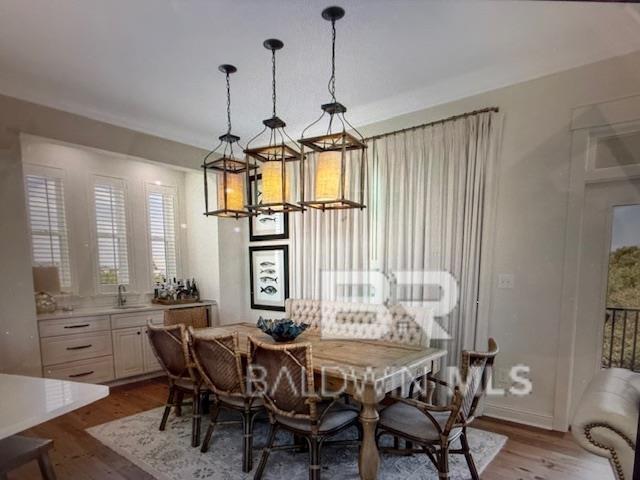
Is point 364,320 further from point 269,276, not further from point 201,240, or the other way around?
point 201,240

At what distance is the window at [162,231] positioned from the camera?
14.9 ft

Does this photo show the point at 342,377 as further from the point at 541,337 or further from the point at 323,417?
the point at 541,337

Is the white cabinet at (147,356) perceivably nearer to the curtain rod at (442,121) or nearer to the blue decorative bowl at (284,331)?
the blue decorative bowl at (284,331)

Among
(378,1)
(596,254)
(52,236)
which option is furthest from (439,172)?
(52,236)

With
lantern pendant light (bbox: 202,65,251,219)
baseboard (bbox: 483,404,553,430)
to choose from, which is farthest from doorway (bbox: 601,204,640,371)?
lantern pendant light (bbox: 202,65,251,219)

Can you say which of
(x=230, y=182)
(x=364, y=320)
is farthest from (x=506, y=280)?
(x=230, y=182)

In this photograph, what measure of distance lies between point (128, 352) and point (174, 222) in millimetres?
1863

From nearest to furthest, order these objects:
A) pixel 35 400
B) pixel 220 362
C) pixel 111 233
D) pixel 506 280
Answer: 1. pixel 35 400
2. pixel 220 362
3. pixel 506 280
4. pixel 111 233

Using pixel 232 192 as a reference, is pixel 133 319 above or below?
below

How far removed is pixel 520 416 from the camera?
2.71 metres

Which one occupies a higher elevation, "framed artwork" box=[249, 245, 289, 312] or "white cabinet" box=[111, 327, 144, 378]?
"framed artwork" box=[249, 245, 289, 312]

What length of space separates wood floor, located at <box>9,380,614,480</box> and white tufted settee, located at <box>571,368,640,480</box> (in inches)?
47.0

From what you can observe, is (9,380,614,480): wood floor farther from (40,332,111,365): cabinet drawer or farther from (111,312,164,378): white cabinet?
(111,312,164,378): white cabinet

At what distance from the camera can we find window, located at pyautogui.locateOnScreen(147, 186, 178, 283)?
4527mm
